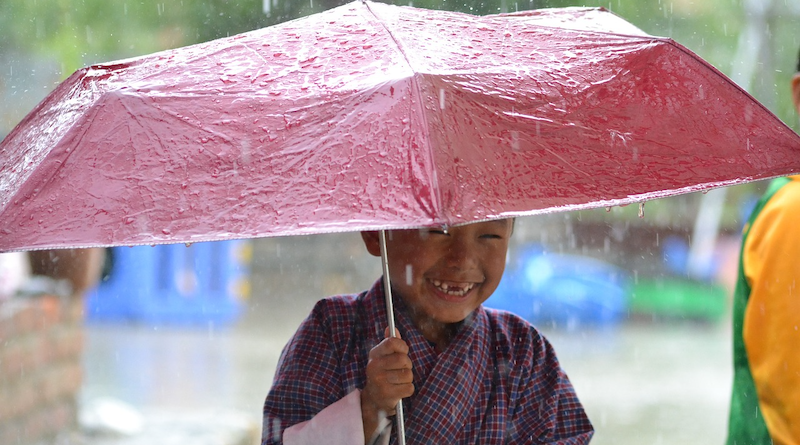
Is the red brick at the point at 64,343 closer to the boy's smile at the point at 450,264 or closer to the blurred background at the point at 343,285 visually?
the blurred background at the point at 343,285

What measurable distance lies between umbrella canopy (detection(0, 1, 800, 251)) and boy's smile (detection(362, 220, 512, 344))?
1.55ft

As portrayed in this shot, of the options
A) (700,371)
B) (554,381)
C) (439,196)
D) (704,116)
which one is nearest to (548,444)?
(554,381)

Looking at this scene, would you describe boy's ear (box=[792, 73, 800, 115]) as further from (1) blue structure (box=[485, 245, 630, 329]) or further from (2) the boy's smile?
(1) blue structure (box=[485, 245, 630, 329])

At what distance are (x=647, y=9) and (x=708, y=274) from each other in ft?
11.1

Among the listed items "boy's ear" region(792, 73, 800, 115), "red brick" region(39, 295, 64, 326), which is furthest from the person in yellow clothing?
"red brick" region(39, 295, 64, 326)

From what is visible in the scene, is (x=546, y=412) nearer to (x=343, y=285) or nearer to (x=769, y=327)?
(x=769, y=327)

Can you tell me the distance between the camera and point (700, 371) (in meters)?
8.79

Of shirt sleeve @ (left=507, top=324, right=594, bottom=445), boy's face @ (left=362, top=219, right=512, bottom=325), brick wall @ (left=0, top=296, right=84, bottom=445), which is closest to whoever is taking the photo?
boy's face @ (left=362, top=219, right=512, bottom=325)

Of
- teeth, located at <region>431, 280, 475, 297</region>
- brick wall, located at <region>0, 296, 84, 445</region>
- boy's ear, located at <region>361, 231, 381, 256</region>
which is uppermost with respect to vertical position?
boy's ear, located at <region>361, 231, 381, 256</region>

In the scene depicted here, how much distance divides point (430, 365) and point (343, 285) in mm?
9504

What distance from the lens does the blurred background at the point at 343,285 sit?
293 inches

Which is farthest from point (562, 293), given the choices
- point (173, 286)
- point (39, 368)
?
point (39, 368)

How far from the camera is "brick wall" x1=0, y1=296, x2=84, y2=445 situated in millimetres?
4461

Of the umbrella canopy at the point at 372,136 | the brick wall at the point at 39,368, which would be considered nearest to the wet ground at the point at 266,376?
the brick wall at the point at 39,368
